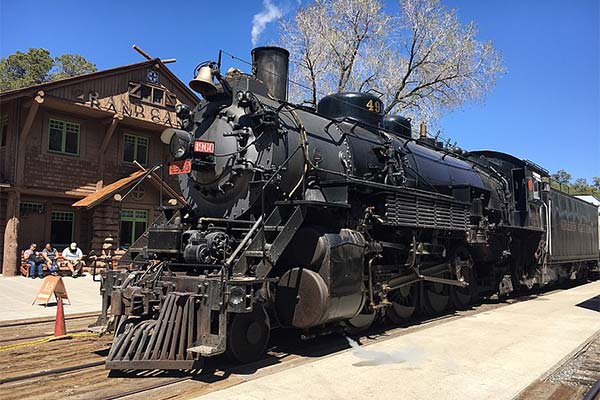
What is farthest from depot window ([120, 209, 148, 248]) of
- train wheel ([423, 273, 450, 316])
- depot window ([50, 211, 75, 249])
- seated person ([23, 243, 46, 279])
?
train wheel ([423, 273, 450, 316])

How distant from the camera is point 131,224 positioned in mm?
18875

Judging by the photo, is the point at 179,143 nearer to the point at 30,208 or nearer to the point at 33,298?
the point at 33,298

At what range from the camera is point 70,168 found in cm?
1717

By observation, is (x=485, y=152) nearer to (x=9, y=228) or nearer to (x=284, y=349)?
(x=284, y=349)

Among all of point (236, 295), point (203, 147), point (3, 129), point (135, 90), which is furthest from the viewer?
point (135, 90)

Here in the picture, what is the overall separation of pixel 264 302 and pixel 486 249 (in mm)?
7117

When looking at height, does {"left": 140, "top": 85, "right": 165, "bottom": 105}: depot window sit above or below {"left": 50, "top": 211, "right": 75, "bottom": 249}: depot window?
above

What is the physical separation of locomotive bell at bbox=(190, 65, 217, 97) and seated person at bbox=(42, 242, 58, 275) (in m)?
11.5

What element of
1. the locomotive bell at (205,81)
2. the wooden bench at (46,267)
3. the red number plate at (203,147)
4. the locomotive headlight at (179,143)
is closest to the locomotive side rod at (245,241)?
the red number plate at (203,147)

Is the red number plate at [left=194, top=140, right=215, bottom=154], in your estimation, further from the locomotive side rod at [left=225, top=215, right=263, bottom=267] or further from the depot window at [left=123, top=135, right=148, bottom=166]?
the depot window at [left=123, top=135, right=148, bottom=166]

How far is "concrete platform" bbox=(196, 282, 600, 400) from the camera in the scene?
486cm

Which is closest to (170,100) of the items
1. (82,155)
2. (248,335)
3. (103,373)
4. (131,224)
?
(82,155)

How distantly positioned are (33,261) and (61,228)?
2048mm

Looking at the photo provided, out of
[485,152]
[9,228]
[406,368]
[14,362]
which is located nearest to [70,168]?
[9,228]
